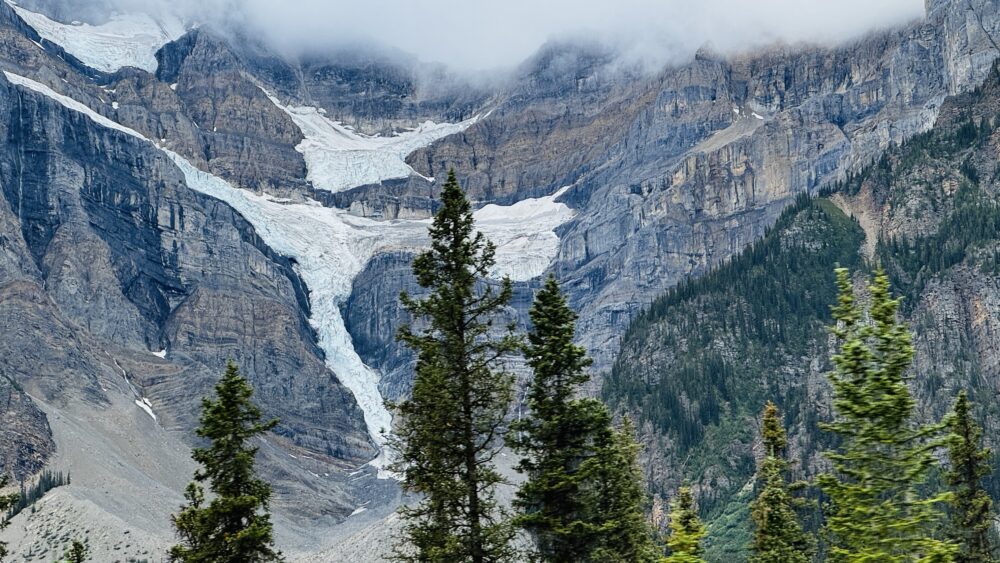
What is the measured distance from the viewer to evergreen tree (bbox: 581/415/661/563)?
2725cm

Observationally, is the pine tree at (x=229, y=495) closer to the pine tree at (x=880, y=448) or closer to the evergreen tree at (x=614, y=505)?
the evergreen tree at (x=614, y=505)

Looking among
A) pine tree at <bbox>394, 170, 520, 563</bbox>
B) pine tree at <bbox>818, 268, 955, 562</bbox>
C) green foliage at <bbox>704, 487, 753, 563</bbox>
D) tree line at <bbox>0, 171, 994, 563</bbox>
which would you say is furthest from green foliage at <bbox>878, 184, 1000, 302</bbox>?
pine tree at <bbox>818, 268, 955, 562</bbox>

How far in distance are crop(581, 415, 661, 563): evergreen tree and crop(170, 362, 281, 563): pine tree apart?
8681mm

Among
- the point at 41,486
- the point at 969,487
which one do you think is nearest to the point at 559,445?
the point at 969,487

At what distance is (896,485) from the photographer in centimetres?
2014

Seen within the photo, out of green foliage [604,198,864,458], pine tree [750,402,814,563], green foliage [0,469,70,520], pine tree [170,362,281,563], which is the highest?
green foliage [604,198,864,458]

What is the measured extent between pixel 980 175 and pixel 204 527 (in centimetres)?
17986

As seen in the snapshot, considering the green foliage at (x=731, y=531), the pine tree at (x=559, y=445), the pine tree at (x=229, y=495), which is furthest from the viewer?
the green foliage at (x=731, y=531)

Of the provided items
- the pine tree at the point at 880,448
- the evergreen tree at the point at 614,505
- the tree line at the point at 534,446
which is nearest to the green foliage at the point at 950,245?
the evergreen tree at the point at 614,505

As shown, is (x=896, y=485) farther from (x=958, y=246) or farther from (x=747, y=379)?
(x=958, y=246)

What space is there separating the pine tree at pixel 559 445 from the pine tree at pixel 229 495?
6.99 meters

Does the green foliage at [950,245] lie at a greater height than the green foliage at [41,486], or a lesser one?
greater

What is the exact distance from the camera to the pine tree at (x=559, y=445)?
26609 millimetres

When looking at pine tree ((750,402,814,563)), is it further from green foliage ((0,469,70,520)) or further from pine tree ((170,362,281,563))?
green foliage ((0,469,70,520))
